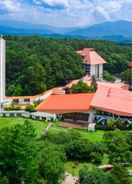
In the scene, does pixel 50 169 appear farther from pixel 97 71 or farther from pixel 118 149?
pixel 97 71

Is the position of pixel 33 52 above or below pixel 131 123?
above

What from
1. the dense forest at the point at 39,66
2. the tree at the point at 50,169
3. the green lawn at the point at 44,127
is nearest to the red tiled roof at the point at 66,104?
the green lawn at the point at 44,127

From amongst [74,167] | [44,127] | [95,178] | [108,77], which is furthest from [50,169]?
[108,77]

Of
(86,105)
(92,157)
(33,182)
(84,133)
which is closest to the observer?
(33,182)

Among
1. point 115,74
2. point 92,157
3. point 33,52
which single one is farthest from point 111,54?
point 92,157

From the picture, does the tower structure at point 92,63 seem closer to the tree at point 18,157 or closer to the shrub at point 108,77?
the shrub at point 108,77

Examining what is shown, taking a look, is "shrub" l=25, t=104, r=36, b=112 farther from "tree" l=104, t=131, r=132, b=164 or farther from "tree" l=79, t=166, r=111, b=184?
"tree" l=79, t=166, r=111, b=184

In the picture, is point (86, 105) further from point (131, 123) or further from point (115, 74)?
point (115, 74)

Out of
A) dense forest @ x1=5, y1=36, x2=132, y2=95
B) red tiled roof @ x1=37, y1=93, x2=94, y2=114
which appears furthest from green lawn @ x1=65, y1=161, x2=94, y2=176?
dense forest @ x1=5, y1=36, x2=132, y2=95
